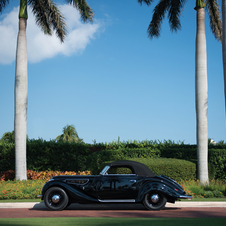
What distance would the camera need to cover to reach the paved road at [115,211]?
7250 millimetres

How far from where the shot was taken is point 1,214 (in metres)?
7.58

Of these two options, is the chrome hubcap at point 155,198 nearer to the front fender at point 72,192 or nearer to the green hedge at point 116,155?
the front fender at point 72,192

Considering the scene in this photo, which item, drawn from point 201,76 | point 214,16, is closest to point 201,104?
point 201,76

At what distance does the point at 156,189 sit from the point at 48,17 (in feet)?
44.3

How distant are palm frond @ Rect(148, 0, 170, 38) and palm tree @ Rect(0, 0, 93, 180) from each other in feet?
12.6

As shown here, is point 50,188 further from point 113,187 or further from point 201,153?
point 201,153

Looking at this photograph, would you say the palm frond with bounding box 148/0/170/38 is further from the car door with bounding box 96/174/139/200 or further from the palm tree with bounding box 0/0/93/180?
the car door with bounding box 96/174/139/200

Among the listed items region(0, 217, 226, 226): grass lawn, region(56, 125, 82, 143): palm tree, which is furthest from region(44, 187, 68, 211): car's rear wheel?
region(56, 125, 82, 143): palm tree

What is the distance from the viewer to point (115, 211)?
7.91 metres

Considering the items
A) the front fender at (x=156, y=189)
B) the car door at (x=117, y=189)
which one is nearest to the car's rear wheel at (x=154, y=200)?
the front fender at (x=156, y=189)

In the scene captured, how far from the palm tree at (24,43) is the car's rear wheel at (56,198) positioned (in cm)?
743

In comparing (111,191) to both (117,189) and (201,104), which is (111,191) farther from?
(201,104)

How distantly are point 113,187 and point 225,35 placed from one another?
8223mm

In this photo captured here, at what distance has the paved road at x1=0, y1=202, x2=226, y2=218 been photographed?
23.8ft
